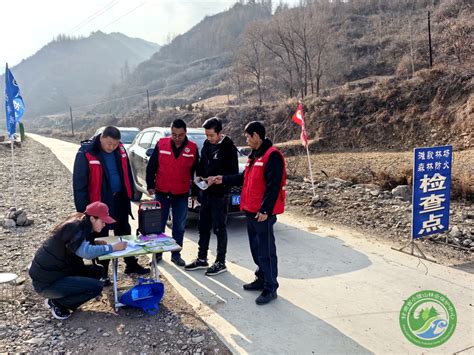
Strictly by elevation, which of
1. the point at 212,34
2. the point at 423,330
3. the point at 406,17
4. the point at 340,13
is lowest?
the point at 423,330

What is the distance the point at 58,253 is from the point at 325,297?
8.86ft

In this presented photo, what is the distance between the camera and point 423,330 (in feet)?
11.7

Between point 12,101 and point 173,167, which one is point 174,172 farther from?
point 12,101

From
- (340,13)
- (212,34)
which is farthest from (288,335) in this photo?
(212,34)

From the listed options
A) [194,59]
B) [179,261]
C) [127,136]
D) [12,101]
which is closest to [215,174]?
[179,261]

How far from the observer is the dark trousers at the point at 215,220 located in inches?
187

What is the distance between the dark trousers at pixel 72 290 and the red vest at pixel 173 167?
156cm

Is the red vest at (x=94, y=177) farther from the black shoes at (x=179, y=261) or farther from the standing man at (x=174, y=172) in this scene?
the black shoes at (x=179, y=261)

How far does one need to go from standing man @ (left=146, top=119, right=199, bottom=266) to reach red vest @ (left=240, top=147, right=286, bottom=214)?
1110 mm

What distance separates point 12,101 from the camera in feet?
26.0

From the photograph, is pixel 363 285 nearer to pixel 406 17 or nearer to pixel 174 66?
pixel 406 17

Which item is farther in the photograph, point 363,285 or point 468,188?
point 468,188

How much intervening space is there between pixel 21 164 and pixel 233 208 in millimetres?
14422

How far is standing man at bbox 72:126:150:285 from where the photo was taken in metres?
4.20
